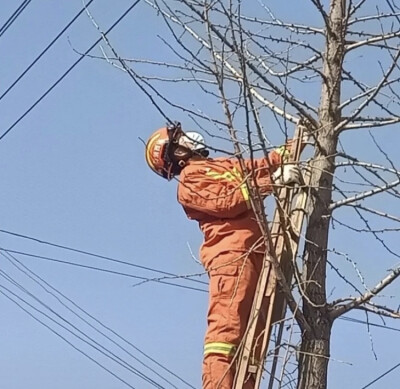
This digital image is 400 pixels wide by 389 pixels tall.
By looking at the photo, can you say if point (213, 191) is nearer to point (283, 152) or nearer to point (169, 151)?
point (169, 151)

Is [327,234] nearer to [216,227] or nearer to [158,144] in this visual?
[216,227]

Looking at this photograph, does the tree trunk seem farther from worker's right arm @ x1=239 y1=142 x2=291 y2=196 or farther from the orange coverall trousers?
the orange coverall trousers

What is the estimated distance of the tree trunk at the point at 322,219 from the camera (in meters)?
4.92

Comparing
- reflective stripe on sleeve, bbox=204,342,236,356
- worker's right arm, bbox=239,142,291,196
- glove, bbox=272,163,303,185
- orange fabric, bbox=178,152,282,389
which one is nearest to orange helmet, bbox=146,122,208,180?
orange fabric, bbox=178,152,282,389

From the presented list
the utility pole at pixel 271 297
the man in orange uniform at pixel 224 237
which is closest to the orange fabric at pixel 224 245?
the man in orange uniform at pixel 224 237

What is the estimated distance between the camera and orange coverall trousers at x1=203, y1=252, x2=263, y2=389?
5.20 metres

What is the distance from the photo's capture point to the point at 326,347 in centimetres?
495

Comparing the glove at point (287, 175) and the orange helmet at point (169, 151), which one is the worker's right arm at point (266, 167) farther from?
the orange helmet at point (169, 151)

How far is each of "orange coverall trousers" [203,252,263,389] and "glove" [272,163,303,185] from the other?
404mm

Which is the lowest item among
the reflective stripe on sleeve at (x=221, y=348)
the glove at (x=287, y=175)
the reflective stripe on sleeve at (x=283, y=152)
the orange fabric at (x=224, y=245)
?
the reflective stripe on sleeve at (x=221, y=348)

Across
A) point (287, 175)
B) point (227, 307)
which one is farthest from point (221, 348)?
point (287, 175)

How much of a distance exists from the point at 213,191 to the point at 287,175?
50cm

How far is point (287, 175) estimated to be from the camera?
5113 millimetres

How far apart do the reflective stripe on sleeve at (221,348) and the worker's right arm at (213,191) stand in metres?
0.65
